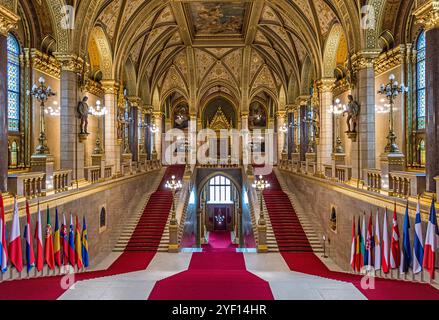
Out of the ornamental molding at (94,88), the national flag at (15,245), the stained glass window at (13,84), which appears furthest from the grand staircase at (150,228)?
the national flag at (15,245)

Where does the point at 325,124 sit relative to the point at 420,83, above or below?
below

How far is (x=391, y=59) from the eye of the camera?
15.4 metres

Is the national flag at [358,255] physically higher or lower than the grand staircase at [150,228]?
higher

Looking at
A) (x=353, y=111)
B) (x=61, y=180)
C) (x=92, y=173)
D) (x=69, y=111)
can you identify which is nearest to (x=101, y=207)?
(x=92, y=173)

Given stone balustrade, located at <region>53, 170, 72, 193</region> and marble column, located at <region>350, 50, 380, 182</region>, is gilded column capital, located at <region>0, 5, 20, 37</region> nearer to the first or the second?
stone balustrade, located at <region>53, 170, 72, 193</region>

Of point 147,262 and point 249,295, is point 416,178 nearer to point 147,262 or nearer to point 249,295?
point 249,295

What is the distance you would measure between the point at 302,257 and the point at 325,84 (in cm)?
884

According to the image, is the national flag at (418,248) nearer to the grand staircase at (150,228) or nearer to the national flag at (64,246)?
the national flag at (64,246)

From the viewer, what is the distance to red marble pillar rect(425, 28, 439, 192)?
27.0ft

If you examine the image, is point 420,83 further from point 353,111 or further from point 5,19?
point 5,19

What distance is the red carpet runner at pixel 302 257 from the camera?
5723mm

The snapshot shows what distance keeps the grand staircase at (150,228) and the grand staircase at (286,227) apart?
5.31 meters

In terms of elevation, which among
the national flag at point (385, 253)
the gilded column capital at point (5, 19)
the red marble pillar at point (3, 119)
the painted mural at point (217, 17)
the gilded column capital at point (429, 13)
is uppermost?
the painted mural at point (217, 17)

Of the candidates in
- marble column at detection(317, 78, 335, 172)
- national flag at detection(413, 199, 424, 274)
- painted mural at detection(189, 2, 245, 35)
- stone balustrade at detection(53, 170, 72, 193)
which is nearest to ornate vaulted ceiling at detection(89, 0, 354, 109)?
painted mural at detection(189, 2, 245, 35)
